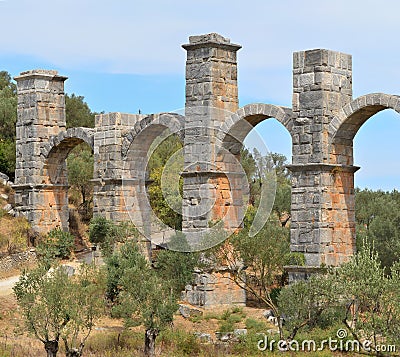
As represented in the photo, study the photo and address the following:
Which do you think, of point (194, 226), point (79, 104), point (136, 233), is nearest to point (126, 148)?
point (136, 233)

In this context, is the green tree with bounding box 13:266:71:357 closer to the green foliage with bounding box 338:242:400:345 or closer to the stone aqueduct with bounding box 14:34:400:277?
the green foliage with bounding box 338:242:400:345

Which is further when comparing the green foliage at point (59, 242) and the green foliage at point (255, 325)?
the green foliage at point (59, 242)

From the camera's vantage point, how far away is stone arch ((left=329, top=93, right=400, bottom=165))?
69.7ft

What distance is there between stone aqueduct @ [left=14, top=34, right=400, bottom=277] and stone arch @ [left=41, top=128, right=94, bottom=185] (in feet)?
0.12

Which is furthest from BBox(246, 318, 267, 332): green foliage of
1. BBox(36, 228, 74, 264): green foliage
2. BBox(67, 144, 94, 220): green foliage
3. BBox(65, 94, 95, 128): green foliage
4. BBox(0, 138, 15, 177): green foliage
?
BBox(65, 94, 95, 128): green foliage

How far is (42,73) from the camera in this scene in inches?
1233

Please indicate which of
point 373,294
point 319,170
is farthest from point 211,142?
point 373,294

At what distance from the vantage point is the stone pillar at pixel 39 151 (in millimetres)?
31141

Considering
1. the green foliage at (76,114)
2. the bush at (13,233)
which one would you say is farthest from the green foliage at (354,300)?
the green foliage at (76,114)

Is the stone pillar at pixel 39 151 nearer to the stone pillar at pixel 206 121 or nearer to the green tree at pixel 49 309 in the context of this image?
the stone pillar at pixel 206 121

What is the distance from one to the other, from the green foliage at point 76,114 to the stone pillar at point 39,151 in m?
9.33

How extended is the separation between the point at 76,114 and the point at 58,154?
10577 millimetres

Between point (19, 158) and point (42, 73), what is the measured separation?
3.04 m

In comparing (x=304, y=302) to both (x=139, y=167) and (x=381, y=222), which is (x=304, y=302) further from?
(x=139, y=167)
